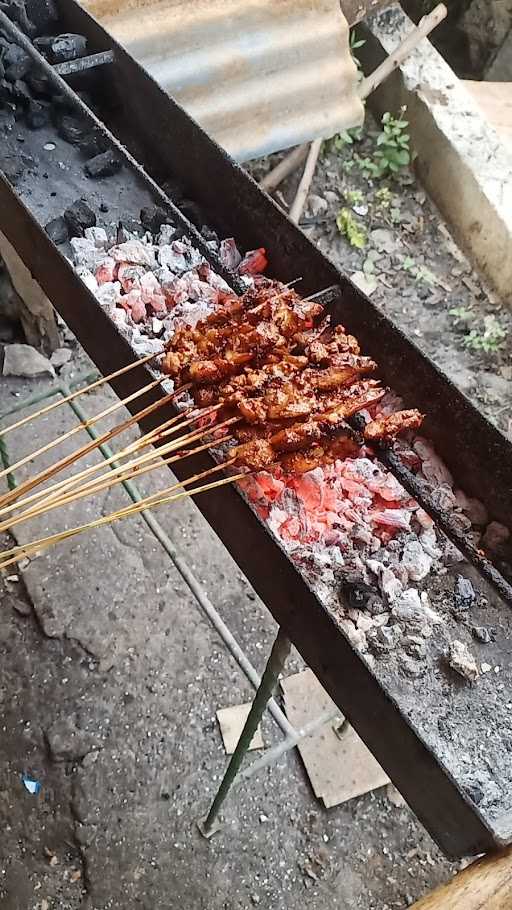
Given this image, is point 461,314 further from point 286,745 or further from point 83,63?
point 286,745

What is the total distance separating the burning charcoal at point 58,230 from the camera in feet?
11.6

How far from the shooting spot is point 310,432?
9.02 ft

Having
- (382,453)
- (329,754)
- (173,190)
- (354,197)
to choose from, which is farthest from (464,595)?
(354,197)

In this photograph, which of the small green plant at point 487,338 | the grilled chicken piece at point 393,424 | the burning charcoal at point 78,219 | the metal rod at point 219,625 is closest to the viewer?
the grilled chicken piece at point 393,424

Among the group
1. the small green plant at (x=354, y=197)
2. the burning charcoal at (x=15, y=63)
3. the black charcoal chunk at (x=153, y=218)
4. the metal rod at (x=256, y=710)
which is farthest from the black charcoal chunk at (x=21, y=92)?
the small green plant at (x=354, y=197)

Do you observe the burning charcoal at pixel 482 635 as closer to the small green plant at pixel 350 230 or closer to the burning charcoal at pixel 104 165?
the burning charcoal at pixel 104 165

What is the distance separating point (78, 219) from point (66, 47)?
116 cm

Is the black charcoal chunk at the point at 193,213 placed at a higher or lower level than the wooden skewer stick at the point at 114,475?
higher

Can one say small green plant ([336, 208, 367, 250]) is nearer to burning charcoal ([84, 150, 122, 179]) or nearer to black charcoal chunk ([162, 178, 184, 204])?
black charcoal chunk ([162, 178, 184, 204])

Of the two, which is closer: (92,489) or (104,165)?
(92,489)

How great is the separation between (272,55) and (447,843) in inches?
184

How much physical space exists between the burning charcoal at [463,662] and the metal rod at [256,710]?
0.56m

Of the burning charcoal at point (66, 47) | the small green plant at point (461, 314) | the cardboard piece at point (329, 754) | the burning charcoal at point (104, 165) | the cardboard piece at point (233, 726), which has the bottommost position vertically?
the cardboard piece at point (329, 754)

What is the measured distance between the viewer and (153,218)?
363 centimetres
